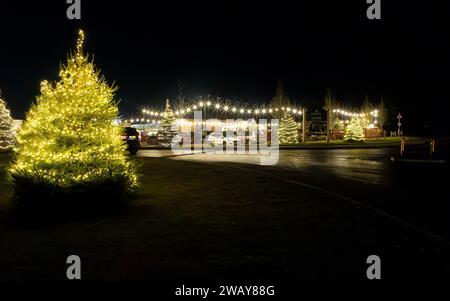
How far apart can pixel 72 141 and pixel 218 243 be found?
4457 millimetres

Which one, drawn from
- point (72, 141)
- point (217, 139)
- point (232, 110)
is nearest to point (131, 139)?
point (217, 139)

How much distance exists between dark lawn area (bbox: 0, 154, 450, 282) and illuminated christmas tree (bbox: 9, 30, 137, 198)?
0.74m

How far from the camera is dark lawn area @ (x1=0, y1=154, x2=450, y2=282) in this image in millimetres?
4879

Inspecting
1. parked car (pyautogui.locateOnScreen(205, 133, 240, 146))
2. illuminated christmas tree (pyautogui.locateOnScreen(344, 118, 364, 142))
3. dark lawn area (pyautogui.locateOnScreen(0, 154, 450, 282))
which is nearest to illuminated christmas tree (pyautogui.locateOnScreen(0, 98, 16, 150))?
parked car (pyautogui.locateOnScreen(205, 133, 240, 146))

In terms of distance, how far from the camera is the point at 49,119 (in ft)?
27.6

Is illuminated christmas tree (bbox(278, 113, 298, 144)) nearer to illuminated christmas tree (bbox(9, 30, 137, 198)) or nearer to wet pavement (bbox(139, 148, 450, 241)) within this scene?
wet pavement (bbox(139, 148, 450, 241))

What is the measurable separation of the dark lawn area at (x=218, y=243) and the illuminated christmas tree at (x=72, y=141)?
74 cm

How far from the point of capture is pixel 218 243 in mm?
5941

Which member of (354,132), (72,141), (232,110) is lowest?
(72,141)

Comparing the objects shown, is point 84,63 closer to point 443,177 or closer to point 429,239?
point 429,239

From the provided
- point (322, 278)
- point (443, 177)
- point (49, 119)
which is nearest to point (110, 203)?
point (49, 119)

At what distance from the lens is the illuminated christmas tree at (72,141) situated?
26.8 ft

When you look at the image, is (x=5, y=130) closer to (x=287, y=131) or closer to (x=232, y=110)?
(x=232, y=110)
